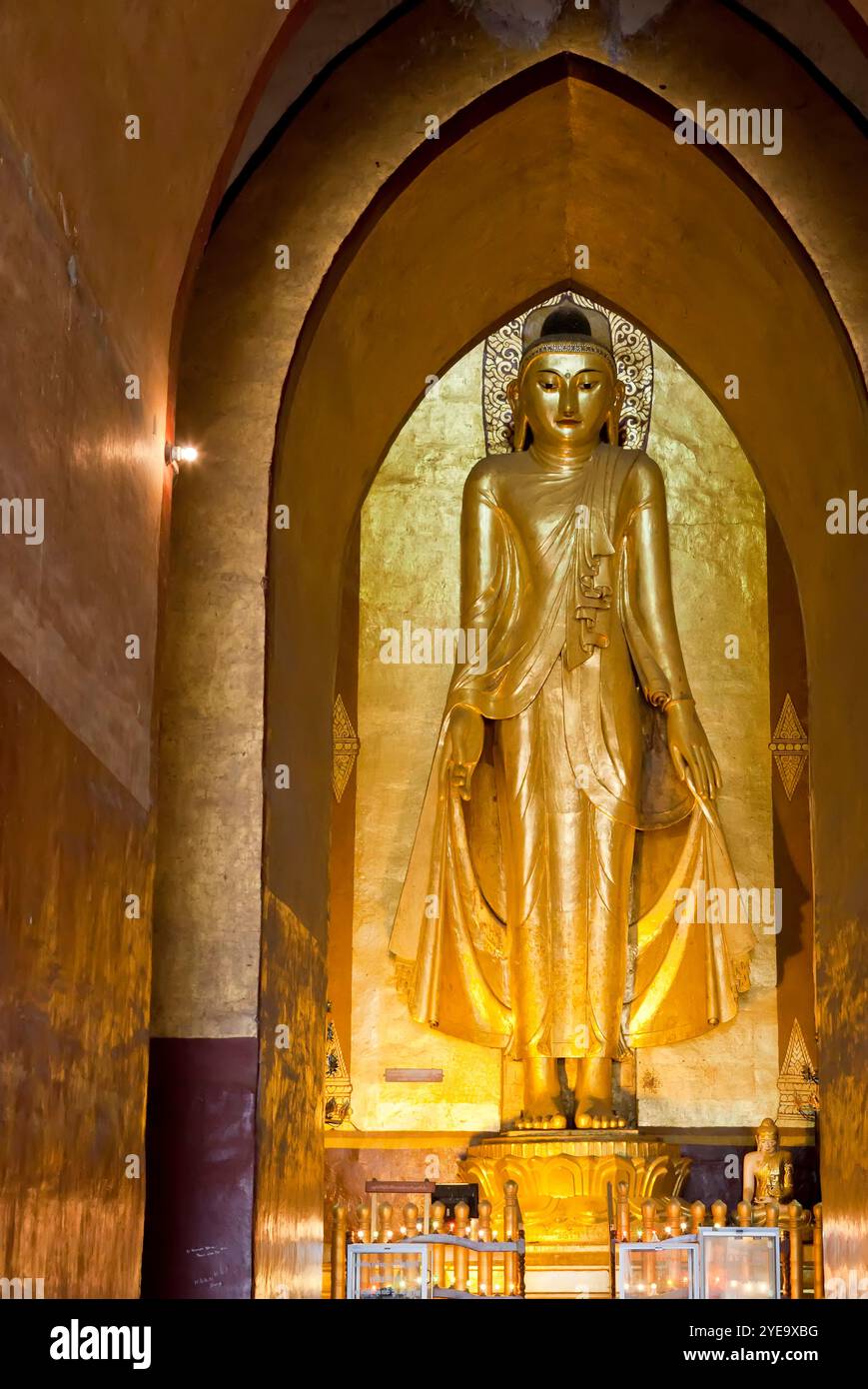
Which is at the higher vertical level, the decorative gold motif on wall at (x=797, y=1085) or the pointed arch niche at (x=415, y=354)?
the pointed arch niche at (x=415, y=354)

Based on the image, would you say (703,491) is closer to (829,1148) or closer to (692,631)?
(692,631)

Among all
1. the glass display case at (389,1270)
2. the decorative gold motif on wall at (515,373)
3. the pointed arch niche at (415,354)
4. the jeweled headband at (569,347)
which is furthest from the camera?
the decorative gold motif on wall at (515,373)

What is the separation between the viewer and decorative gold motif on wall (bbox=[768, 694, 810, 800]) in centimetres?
843

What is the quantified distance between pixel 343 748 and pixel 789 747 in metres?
2.07

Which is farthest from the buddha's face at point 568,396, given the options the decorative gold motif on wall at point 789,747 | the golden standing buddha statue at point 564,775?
the decorative gold motif on wall at point 789,747

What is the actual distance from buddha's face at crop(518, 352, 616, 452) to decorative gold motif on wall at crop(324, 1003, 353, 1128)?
2895 mm

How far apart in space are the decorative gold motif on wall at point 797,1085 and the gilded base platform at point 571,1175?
58 centimetres

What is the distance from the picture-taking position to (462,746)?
801cm

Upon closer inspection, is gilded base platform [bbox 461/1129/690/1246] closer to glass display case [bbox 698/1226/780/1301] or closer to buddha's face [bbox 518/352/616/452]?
glass display case [bbox 698/1226/780/1301]

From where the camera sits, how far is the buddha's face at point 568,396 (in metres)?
8.35

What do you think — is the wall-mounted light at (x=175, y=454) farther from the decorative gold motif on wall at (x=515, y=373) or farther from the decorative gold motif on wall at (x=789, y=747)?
the decorative gold motif on wall at (x=789, y=747)

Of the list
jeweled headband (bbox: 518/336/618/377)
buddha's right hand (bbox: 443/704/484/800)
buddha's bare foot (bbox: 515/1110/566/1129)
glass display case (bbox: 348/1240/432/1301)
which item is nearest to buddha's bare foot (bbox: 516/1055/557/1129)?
buddha's bare foot (bbox: 515/1110/566/1129)

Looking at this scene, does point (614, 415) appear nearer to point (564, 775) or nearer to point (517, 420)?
point (517, 420)

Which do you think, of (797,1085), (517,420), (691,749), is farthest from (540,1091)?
(517,420)
